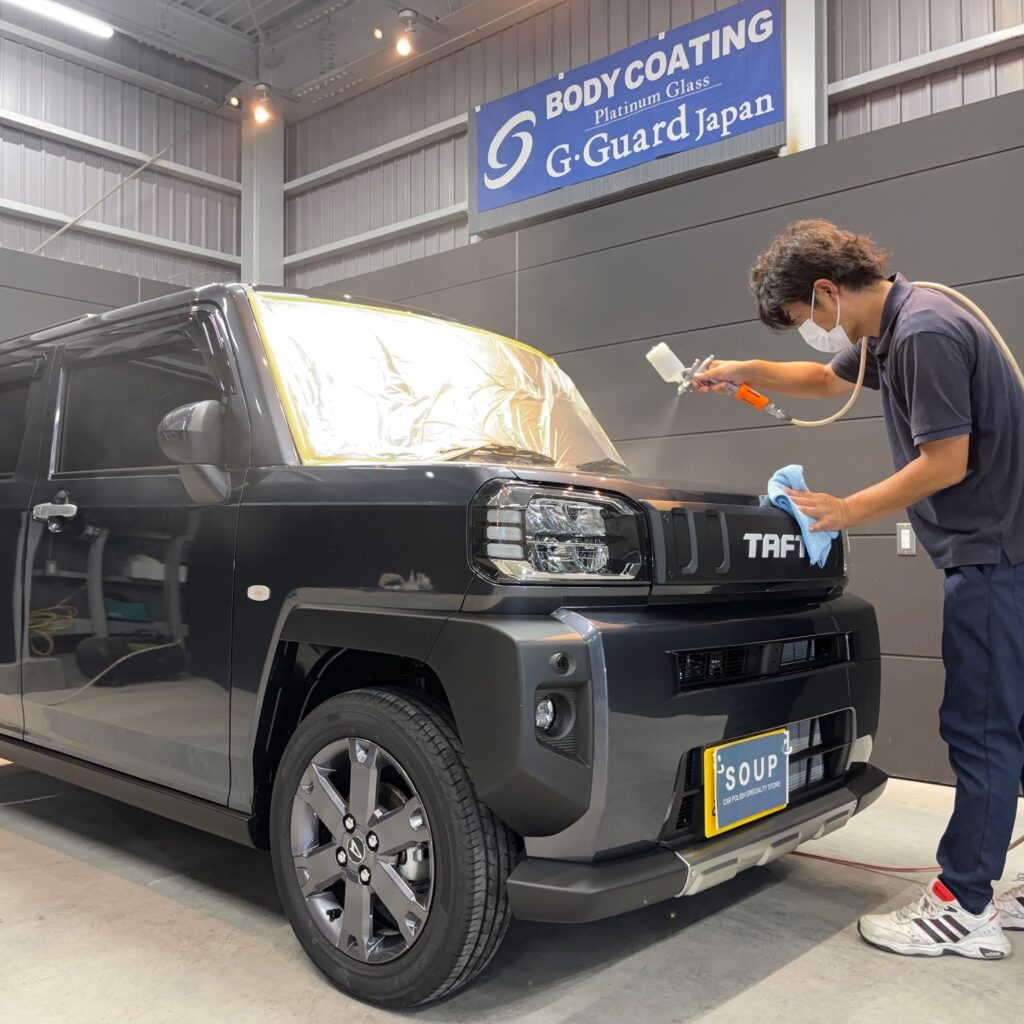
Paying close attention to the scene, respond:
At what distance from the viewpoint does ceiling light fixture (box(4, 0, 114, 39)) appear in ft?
23.9

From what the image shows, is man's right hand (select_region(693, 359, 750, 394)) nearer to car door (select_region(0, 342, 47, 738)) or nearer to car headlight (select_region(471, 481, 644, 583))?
car headlight (select_region(471, 481, 644, 583))

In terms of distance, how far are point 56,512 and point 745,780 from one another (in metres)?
2.06

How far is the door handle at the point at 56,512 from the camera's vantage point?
274cm

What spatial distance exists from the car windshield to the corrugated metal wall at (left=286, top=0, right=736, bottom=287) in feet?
15.0

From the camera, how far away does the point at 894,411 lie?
7.89 ft

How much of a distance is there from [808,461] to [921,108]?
7.79 feet

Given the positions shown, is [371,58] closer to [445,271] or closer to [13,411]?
[445,271]

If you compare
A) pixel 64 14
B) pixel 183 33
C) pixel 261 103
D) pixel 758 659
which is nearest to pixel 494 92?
pixel 261 103

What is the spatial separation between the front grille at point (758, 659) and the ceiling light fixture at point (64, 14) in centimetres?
778

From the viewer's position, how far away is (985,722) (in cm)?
222

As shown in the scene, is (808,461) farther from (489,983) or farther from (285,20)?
(285,20)

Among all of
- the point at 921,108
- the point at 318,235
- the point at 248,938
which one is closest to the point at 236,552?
the point at 248,938

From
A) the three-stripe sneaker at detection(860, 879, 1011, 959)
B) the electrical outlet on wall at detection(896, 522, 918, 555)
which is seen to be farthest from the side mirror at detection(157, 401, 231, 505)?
the electrical outlet on wall at detection(896, 522, 918, 555)

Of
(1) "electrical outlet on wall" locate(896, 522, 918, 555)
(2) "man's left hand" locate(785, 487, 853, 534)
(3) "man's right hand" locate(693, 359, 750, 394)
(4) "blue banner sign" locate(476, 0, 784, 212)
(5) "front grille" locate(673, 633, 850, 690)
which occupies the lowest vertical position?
(5) "front grille" locate(673, 633, 850, 690)
